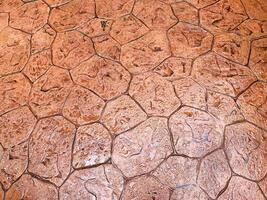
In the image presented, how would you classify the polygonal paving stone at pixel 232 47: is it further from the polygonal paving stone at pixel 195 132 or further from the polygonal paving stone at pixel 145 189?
the polygonal paving stone at pixel 145 189

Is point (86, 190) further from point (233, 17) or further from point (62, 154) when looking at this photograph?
point (233, 17)

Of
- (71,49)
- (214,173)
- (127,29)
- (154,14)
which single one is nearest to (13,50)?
(71,49)

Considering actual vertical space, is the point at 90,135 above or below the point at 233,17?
below

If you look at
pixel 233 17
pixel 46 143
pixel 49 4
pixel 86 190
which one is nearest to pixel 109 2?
pixel 49 4

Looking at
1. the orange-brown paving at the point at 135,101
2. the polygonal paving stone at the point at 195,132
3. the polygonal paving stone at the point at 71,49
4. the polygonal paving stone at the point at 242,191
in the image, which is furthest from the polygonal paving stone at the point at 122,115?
the polygonal paving stone at the point at 242,191

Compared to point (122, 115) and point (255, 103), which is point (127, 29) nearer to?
point (122, 115)

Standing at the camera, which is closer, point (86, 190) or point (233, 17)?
point (86, 190)

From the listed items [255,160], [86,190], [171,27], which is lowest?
[86,190]
